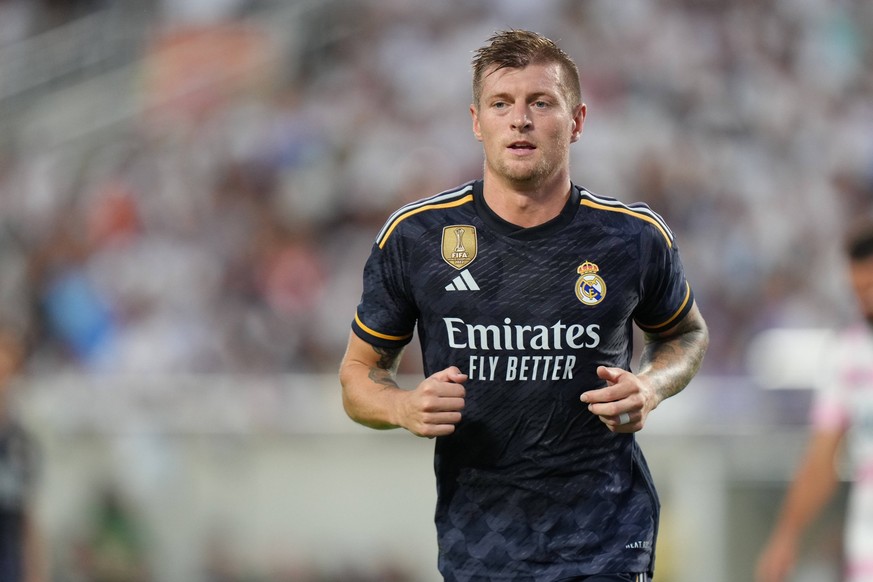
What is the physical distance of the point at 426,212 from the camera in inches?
170

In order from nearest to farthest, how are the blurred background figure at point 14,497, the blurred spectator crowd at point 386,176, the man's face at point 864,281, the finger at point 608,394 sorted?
the finger at point 608,394 < the man's face at point 864,281 < the blurred background figure at point 14,497 < the blurred spectator crowd at point 386,176

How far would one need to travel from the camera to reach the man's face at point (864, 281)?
19.7ft

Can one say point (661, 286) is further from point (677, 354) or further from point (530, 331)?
point (530, 331)

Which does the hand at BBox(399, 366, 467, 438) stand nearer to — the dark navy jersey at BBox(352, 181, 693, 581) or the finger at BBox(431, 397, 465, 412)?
the finger at BBox(431, 397, 465, 412)

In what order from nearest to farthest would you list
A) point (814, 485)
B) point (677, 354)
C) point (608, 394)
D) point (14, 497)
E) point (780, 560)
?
point (608, 394), point (677, 354), point (780, 560), point (814, 485), point (14, 497)

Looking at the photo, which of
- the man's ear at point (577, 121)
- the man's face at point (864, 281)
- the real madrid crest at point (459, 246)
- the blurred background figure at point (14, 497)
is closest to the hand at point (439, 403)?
the real madrid crest at point (459, 246)

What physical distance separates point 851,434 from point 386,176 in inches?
325

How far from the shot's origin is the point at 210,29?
59.3 ft

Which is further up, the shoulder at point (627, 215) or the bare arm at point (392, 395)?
the shoulder at point (627, 215)

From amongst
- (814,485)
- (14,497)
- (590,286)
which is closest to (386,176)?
(14,497)

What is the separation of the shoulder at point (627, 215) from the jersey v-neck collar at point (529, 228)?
0.04 m

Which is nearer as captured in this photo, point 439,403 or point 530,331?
point 439,403

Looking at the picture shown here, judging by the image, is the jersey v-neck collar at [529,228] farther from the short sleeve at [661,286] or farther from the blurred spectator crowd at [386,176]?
the blurred spectator crowd at [386,176]

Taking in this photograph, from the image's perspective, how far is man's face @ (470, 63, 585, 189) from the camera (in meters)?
4.11
